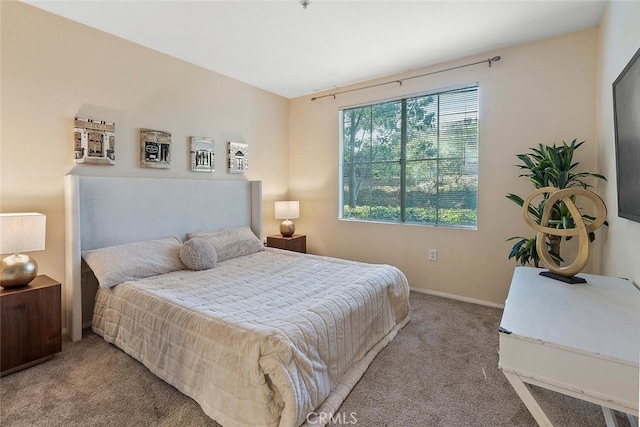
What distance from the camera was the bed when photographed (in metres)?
1.44

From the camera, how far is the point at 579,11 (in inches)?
→ 93.2

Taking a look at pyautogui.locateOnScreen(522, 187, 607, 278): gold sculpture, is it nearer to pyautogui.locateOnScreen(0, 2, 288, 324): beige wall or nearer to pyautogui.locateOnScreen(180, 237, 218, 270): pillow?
pyautogui.locateOnScreen(180, 237, 218, 270): pillow

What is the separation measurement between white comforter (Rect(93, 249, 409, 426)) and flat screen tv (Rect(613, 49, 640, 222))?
1515 mm

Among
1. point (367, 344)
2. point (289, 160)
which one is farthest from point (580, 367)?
point (289, 160)

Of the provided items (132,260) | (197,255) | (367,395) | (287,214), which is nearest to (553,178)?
(367,395)

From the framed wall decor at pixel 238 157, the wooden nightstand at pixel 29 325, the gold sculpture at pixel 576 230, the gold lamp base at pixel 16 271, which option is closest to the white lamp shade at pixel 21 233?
the gold lamp base at pixel 16 271

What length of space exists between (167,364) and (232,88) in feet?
10.4

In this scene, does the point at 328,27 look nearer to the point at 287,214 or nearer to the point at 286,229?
the point at 287,214

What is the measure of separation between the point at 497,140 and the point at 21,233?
13.2 feet

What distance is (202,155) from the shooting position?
3.42 meters

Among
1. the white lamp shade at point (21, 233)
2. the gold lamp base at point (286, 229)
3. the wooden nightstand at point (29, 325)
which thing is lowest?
the wooden nightstand at point (29, 325)

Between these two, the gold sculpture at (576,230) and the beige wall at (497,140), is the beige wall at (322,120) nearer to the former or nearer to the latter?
Answer: the beige wall at (497,140)

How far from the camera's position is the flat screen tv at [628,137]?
1364 mm

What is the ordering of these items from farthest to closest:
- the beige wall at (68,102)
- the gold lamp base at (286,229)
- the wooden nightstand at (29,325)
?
1. the gold lamp base at (286,229)
2. the beige wall at (68,102)
3. the wooden nightstand at (29,325)
